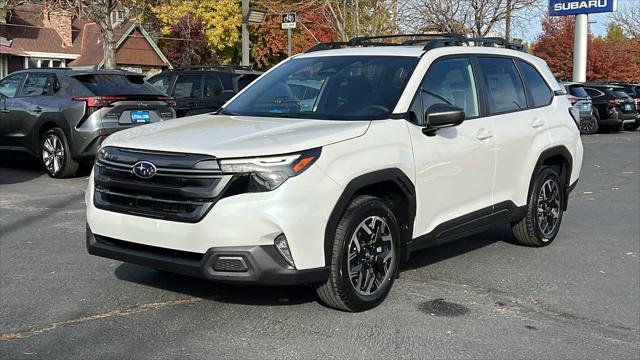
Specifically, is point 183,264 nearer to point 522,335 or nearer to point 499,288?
point 522,335

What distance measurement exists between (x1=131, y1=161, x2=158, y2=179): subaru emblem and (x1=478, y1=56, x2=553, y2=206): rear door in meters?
3.02

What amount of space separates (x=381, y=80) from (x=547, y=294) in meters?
2.10

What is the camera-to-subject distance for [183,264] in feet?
13.9

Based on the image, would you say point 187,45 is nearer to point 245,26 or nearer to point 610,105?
point 610,105

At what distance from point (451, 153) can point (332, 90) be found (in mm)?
1037

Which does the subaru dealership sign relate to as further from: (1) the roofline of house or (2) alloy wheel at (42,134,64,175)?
(1) the roofline of house

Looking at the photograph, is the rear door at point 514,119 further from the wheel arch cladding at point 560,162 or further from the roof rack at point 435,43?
the roof rack at point 435,43

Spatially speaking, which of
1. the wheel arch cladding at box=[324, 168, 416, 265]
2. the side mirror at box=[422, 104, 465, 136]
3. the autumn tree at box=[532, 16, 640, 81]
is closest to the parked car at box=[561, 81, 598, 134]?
the side mirror at box=[422, 104, 465, 136]

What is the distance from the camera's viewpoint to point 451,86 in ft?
18.5

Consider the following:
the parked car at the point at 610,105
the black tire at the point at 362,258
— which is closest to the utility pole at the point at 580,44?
the parked car at the point at 610,105

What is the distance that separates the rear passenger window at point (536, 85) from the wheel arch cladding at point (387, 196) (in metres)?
2.37

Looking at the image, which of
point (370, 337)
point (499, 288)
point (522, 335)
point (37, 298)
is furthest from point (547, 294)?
point (37, 298)

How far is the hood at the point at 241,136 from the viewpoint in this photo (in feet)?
13.7

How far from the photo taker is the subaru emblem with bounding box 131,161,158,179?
4.28m
